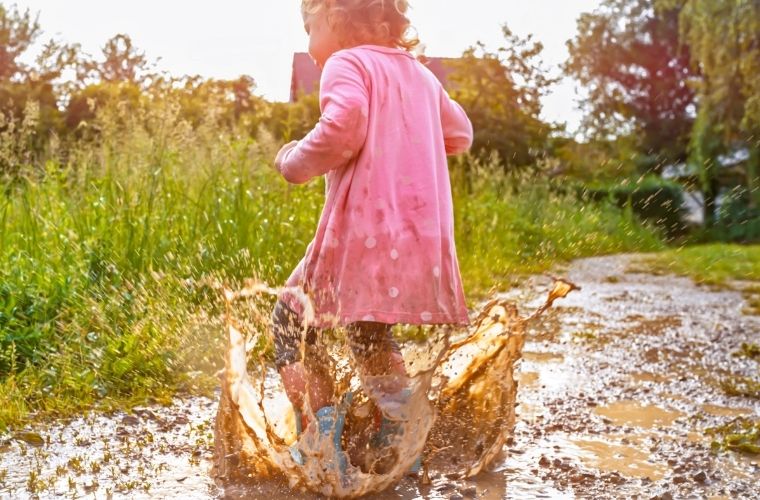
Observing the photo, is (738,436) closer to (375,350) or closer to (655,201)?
(375,350)

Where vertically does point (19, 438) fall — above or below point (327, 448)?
below

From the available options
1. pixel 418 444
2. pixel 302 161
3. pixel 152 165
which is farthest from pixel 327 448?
pixel 152 165

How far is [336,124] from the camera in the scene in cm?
256

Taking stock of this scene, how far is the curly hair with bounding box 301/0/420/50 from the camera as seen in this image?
272 centimetres

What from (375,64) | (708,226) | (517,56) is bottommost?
(708,226)

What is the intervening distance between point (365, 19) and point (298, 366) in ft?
3.54

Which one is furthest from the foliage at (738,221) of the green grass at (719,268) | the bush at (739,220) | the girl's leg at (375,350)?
the girl's leg at (375,350)

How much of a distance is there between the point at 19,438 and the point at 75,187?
11.0 feet

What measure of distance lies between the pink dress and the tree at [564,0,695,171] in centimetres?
2672

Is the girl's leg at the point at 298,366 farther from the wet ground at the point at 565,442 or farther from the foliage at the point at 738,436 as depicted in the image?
the foliage at the point at 738,436

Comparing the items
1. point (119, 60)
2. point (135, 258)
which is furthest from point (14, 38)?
point (135, 258)

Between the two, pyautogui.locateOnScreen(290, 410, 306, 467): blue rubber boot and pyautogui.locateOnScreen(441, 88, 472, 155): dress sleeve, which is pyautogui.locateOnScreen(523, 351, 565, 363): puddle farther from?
pyautogui.locateOnScreen(290, 410, 306, 467): blue rubber boot

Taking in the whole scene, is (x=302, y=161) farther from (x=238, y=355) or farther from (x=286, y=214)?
(x=286, y=214)

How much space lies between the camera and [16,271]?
179 inches
